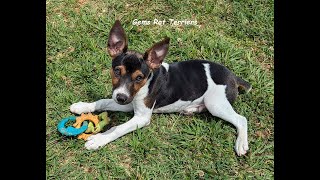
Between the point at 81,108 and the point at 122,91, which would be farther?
Result: the point at 81,108

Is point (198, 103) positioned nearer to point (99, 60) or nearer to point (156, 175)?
point (156, 175)

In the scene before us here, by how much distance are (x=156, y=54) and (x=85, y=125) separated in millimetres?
1636

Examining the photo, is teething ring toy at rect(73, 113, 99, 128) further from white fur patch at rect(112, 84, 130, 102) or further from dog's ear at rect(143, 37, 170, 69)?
dog's ear at rect(143, 37, 170, 69)

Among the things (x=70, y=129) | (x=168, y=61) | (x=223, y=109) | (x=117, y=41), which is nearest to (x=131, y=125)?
(x=70, y=129)

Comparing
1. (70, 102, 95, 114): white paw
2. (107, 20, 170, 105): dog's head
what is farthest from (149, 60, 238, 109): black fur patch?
(70, 102, 95, 114): white paw

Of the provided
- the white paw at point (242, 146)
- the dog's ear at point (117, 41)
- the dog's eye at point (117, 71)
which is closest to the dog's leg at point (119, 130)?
the dog's eye at point (117, 71)

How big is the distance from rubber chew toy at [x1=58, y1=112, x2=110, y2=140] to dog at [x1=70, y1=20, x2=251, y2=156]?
0.16 meters

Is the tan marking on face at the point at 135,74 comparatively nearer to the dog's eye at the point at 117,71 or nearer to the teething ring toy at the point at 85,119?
the dog's eye at the point at 117,71

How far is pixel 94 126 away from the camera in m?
6.36

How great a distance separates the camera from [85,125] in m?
6.26

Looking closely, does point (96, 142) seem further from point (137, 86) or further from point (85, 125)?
point (137, 86)

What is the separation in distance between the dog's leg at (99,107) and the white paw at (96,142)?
2.05 ft

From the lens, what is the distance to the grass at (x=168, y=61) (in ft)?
19.6

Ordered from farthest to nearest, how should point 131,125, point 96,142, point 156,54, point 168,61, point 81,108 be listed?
point 168,61
point 81,108
point 131,125
point 96,142
point 156,54
